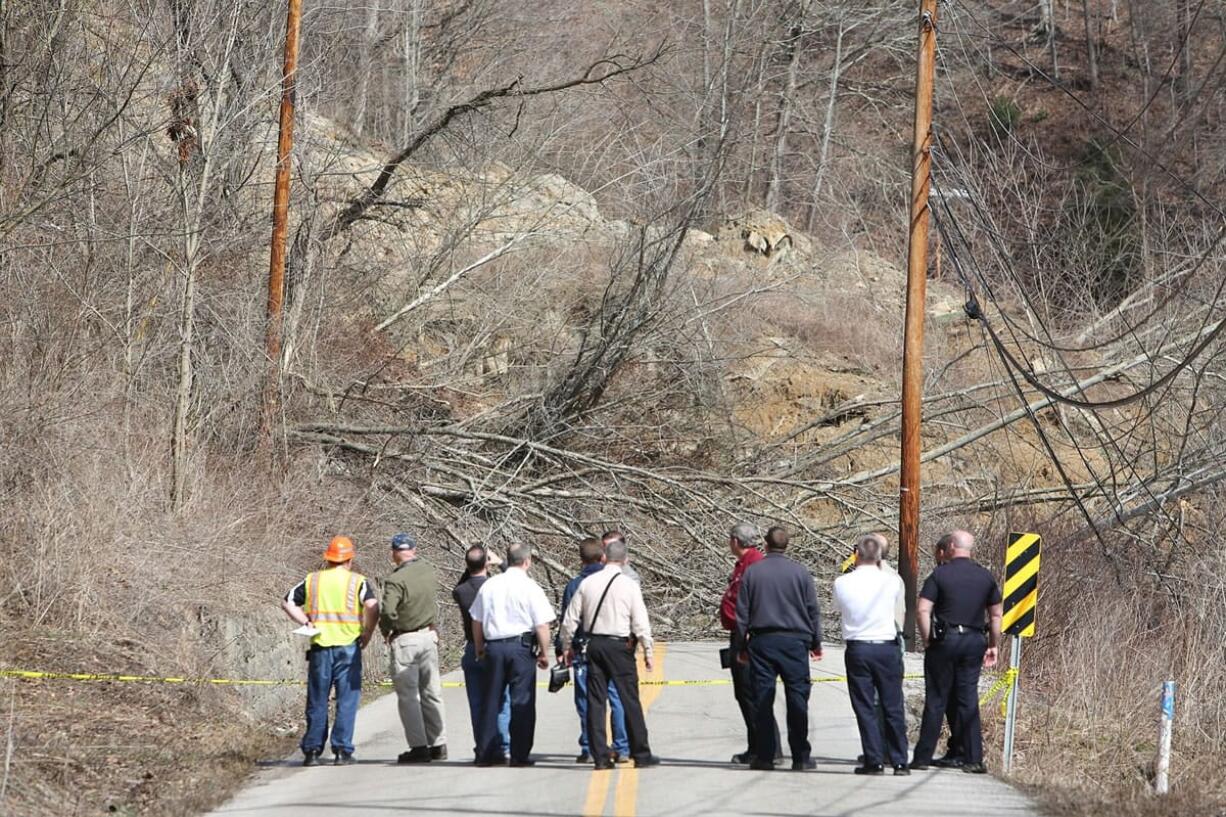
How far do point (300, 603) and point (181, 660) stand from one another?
8.92 ft

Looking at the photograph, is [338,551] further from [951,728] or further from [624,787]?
[951,728]

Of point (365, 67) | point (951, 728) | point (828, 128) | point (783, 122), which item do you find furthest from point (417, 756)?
point (828, 128)

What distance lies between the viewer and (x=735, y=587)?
40.2 ft

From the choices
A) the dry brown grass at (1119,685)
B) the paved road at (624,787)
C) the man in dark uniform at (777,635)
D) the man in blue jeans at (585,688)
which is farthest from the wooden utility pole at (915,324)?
the man in blue jeans at (585,688)

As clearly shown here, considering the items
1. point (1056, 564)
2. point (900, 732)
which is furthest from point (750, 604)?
point (1056, 564)

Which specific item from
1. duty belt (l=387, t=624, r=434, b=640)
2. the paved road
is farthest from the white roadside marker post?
duty belt (l=387, t=624, r=434, b=640)

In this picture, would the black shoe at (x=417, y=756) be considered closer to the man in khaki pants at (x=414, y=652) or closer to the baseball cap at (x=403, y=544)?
the man in khaki pants at (x=414, y=652)

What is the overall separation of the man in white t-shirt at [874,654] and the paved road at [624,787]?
0.84ft

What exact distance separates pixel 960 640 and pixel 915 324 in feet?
21.8

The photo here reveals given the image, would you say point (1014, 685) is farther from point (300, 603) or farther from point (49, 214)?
point (49, 214)

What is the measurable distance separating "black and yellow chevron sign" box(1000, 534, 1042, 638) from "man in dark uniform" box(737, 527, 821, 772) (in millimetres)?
1908

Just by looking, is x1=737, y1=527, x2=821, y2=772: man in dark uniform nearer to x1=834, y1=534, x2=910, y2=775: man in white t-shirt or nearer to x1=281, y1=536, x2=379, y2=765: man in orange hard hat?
x1=834, y1=534, x2=910, y2=775: man in white t-shirt

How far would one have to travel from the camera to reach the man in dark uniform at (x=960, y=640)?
11.6 metres

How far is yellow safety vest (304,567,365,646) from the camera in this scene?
11.8 m
